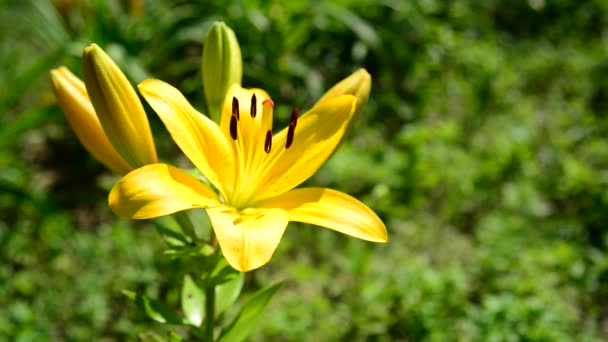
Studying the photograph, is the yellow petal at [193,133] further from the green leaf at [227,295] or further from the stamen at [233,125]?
the green leaf at [227,295]

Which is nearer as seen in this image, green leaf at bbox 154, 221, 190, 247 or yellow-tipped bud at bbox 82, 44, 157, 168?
yellow-tipped bud at bbox 82, 44, 157, 168

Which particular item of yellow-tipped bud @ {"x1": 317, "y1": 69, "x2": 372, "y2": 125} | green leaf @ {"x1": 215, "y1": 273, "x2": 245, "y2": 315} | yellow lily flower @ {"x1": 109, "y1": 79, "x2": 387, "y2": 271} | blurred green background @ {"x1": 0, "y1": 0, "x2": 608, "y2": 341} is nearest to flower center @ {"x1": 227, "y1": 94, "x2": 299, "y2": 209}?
yellow lily flower @ {"x1": 109, "y1": 79, "x2": 387, "y2": 271}

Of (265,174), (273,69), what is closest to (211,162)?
(265,174)

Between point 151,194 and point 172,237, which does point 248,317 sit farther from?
point 151,194

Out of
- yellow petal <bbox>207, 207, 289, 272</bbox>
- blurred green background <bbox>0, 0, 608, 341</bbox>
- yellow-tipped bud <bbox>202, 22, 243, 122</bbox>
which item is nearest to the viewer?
yellow petal <bbox>207, 207, 289, 272</bbox>

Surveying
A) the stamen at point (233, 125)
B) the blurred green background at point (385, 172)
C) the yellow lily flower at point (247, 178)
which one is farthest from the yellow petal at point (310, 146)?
the blurred green background at point (385, 172)

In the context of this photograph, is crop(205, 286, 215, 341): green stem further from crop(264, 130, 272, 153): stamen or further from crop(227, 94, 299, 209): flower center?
crop(264, 130, 272, 153): stamen
